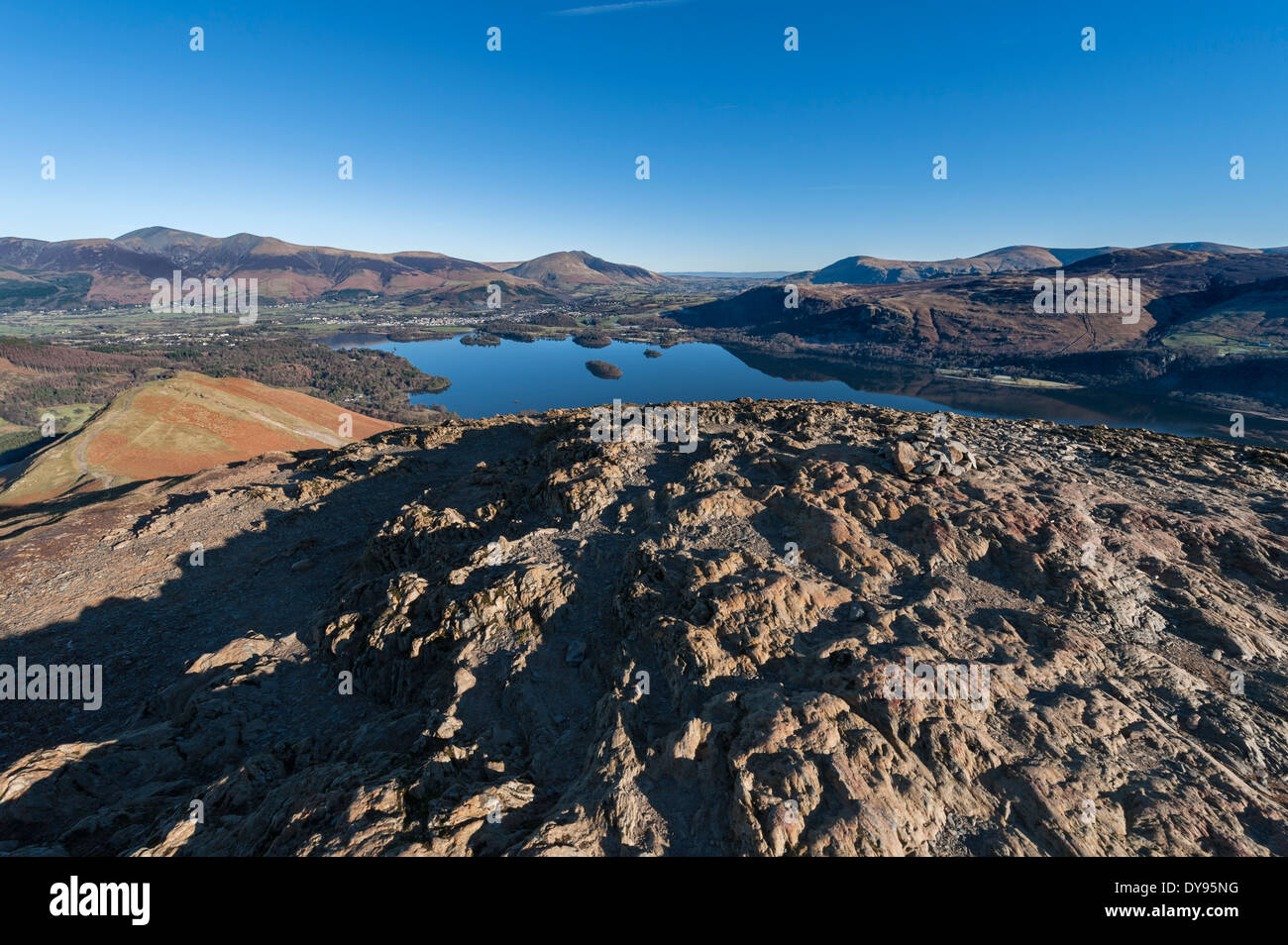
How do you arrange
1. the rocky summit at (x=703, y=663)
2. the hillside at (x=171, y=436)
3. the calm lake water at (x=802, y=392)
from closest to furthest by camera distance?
the rocky summit at (x=703, y=663) → the hillside at (x=171, y=436) → the calm lake water at (x=802, y=392)

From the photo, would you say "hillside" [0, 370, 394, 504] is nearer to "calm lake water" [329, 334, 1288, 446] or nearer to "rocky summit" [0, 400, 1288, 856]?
"rocky summit" [0, 400, 1288, 856]

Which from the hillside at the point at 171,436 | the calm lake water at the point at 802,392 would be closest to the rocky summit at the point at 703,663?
the hillside at the point at 171,436

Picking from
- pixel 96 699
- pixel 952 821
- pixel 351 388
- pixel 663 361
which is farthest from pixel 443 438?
pixel 663 361

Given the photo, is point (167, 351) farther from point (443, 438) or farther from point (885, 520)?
point (885, 520)

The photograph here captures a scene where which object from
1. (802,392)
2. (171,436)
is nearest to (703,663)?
(171,436)

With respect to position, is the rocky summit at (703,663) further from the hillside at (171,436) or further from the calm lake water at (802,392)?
the calm lake water at (802,392)

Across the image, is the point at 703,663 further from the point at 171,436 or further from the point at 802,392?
the point at 802,392
